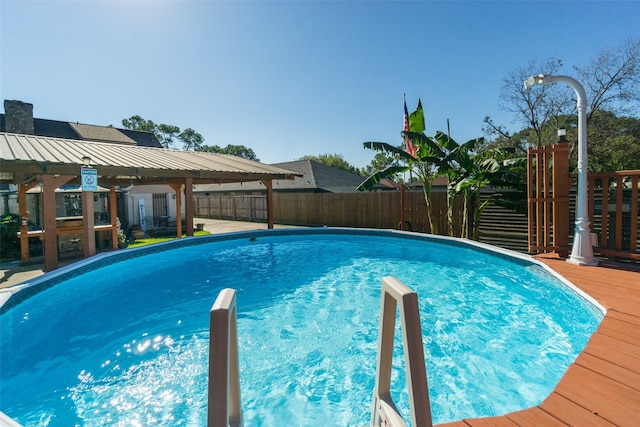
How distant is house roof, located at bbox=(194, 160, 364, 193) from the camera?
2058 cm

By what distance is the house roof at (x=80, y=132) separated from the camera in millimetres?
20656

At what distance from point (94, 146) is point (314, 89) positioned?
11146 millimetres

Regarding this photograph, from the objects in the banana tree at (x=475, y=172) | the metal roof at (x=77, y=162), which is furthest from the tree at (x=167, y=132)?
the banana tree at (x=475, y=172)

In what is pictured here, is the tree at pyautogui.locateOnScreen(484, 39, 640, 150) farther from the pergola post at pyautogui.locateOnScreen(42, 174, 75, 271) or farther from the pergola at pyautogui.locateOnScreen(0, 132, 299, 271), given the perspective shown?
the pergola post at pyautogui.locateOnScreen(42, 174, 75, 271)

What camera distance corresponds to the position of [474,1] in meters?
10.6

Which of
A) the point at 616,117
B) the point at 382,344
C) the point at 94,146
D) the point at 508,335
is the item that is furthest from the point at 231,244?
the point at 616,117

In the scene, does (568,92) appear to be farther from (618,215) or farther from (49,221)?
(49,221)

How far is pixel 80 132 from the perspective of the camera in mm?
21828

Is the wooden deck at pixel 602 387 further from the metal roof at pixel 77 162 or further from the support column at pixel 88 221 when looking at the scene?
the support column at pixel 88 221

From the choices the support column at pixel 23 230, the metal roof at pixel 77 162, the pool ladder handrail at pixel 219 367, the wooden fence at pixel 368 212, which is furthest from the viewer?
the wooden fence at pixel 368 212

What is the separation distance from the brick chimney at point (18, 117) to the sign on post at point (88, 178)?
1606 centimetres

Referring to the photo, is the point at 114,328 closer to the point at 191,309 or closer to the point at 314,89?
the point at 191,309

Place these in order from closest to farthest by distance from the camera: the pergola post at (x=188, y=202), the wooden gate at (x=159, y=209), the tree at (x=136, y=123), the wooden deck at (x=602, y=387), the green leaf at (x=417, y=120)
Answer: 1. the wooden deck at (x=602, y=387)
2. the green leaf at (x=417, y=120)
3. the pergola post at (x=188, y=202)
4. the wooden gate at (x=159, y=209)
5. the tree at (x=136, y=123)

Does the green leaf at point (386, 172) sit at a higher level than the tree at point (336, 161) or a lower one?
lower
